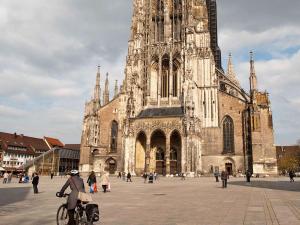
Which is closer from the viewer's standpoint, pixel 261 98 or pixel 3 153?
pixel 261 98

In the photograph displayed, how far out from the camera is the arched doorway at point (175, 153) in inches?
1673

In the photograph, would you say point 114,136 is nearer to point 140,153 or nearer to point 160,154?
point 140,153

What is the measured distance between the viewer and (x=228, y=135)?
43.9 metres

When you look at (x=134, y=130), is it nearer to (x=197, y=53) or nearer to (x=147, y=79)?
(x=147, y=79)

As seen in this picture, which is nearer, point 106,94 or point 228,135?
point 228,135

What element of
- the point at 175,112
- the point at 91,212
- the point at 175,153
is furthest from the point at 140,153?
the point at 91,212

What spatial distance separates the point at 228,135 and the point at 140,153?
502 inches

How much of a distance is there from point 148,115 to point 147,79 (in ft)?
22.7

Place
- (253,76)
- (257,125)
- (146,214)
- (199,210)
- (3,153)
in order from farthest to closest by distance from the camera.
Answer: (3,153), (253,76), (257,125), (199,210), (146,214)

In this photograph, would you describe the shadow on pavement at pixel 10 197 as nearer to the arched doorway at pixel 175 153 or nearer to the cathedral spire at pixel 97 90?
the arched doorway at pixel 175 153

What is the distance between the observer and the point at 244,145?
4259cm

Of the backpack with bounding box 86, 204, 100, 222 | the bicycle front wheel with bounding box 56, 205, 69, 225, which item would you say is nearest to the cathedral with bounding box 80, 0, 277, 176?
the bicycle front wheel with bounding box 56, 205, 69, 225

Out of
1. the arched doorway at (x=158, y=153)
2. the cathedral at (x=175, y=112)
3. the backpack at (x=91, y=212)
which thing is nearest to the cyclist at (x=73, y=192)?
the backpack at (x=91, y=212)

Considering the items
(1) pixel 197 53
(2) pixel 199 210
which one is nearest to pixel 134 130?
(1) pixel 197 53
